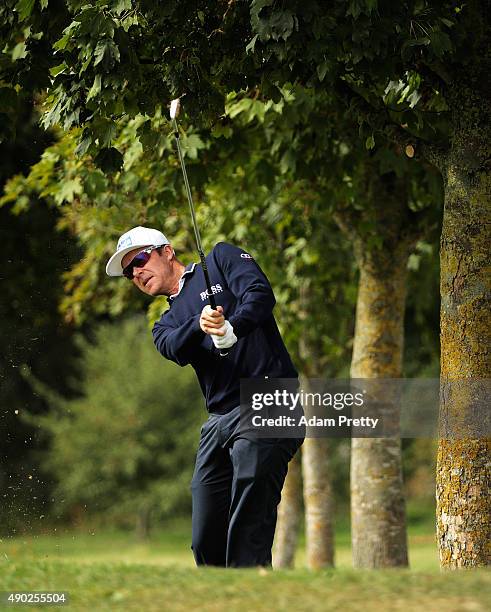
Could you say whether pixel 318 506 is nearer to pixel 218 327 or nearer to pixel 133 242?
pixel 133 242

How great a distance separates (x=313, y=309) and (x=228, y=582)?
10.9m

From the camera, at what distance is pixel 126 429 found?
100 feet

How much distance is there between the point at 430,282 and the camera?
52.9 feet

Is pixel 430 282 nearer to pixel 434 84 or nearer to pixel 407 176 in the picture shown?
pixel 407 176

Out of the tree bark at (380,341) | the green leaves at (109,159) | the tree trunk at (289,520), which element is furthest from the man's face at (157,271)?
the tree trunk at (289,520)

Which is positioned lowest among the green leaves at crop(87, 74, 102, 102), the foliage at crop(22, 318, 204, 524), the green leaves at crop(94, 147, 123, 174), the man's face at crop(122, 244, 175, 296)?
the man's face at crop(122, 244, 175, 296)

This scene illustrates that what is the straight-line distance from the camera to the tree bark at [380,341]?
457 inches

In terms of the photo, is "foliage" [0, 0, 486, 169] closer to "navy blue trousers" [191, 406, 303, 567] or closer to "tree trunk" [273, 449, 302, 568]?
"navy blue trousers" [191, 406, 303, 567]

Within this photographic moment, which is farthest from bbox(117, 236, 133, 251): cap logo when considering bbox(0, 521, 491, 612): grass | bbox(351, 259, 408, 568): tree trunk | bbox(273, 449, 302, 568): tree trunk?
bbox(273, 449, 302, 568): tree trunk

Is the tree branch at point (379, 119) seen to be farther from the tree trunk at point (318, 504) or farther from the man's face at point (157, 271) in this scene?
the tree trunk at point (318, 504)

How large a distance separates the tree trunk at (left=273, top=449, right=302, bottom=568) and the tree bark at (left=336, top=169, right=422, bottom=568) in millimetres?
4446

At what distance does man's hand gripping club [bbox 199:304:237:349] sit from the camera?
6262 millimetres

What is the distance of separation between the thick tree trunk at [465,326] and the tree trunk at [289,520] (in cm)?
917

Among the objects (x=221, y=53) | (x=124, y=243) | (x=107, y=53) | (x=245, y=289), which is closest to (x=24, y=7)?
(x=107, y=53)
